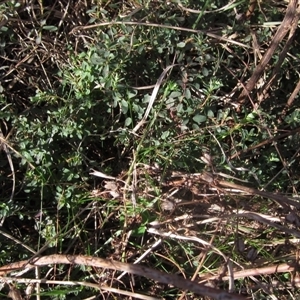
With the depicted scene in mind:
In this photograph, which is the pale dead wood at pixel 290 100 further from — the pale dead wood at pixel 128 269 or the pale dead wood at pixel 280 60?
the pale dead wood at pixel 128 269

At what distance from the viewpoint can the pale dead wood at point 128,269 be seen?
1835 mm

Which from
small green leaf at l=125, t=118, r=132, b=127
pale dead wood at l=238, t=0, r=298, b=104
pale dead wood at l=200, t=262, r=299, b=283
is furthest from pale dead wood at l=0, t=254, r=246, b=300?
pale dead wood at l=238, t=0, r=298, b=104

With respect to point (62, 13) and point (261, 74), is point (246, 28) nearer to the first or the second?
point (261, 74)

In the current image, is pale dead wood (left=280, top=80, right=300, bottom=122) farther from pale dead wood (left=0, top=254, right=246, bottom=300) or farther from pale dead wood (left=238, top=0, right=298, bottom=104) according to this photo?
pale dead wood (left=0, top=254, right=246, bottom=300)

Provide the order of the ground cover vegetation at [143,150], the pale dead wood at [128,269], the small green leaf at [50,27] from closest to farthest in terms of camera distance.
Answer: the pale dead wood at [128,269], the ground cover vegetation at [143,150], the small green leaf at [50,27]

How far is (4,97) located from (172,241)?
924mm

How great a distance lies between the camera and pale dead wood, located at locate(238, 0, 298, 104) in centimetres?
196

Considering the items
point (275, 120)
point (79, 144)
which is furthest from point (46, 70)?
point (275, 120)

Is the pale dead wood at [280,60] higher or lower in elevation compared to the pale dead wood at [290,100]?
higher

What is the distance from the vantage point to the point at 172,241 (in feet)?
7.11

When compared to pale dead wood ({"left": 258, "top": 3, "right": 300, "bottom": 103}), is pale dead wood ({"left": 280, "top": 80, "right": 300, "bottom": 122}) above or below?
below

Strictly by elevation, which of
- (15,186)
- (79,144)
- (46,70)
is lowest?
(15,186)

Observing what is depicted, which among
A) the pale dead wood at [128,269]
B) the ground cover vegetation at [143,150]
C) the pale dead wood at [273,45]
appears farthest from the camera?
the ground cover vegetation at [143,150]

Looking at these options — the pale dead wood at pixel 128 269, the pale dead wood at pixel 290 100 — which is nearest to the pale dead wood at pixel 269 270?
the pale dead wood at pixel 128 269
